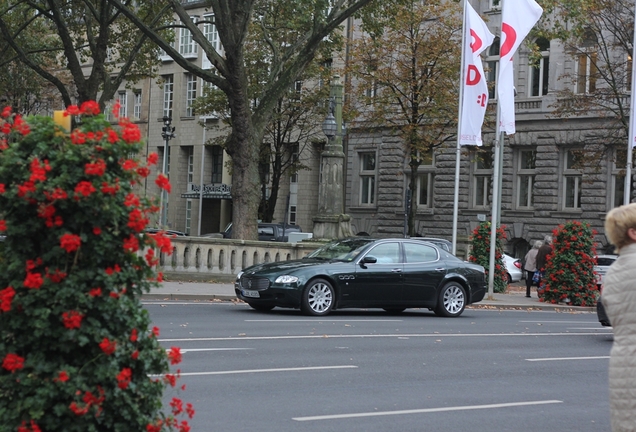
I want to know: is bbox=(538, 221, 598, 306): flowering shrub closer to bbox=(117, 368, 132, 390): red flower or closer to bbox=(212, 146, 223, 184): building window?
bbox=(117, 368, 132, 390): red flower

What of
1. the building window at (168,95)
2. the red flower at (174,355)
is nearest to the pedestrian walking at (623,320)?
the red flower at (174,355)

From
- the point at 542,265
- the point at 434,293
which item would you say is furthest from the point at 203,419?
the point at 542,265

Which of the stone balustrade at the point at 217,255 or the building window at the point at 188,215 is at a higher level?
the building window at the point at 188,215

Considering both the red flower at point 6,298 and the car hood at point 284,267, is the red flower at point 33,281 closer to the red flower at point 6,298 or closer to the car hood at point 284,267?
the red flower at point 6,298

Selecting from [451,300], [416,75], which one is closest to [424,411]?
[451,300]

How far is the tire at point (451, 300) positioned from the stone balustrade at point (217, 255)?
9.17 metres

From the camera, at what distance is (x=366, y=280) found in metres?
20.1

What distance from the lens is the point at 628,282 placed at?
5.44m

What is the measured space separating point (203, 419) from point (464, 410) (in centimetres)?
254

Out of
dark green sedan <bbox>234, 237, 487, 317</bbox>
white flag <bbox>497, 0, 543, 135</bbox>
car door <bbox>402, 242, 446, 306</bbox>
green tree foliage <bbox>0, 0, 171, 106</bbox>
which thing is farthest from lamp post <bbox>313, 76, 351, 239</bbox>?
car door <bbox>402, 242, 446, 306</bbox>

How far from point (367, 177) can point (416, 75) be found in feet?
36.7

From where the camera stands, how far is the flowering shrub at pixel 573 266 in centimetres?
2956

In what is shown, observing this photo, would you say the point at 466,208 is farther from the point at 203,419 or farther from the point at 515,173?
the point at 203,419

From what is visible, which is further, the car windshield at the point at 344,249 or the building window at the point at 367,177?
the building window at the point at 367,177
